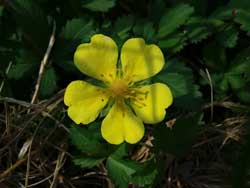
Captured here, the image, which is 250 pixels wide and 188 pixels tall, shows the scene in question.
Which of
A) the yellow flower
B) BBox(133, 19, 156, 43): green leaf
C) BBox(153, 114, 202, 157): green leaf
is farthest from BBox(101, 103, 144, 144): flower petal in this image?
BBox(133, 19, 156, 43): green leaf

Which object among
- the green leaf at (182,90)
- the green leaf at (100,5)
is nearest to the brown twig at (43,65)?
the green leaf at (100,5)

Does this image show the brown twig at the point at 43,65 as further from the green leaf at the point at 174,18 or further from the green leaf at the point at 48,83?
the green leaf at the point at 174,18

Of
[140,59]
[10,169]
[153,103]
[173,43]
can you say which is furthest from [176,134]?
[10,169]

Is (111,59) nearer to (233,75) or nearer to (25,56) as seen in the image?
(25,56)

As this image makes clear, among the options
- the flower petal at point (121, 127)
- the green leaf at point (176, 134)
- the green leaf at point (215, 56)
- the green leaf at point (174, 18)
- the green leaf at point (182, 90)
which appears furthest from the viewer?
the green leaf at point (215, 56)

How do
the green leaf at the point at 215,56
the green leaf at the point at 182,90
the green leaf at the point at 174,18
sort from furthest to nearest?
the green leaf at the point at 215,56
the green leaf at the point at 174,18
the green leaf at the point at 182,90

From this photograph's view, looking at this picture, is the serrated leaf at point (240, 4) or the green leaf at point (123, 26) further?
the serrated leaf at point (240, 4)

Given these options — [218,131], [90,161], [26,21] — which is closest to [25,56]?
[26,21]
